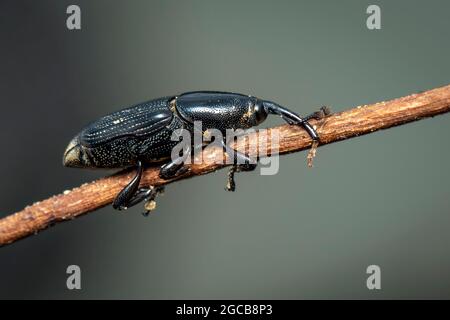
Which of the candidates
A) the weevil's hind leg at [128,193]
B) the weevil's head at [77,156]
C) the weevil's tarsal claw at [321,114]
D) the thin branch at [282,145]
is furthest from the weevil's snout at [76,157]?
the weevil's tarsal claw at [321,114]

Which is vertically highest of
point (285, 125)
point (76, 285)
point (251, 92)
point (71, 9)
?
point (71, 9)

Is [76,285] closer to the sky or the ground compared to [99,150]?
closer to the ground

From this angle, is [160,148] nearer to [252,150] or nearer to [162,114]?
[162,114]

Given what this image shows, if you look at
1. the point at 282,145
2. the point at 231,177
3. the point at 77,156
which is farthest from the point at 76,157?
the point at 282,145

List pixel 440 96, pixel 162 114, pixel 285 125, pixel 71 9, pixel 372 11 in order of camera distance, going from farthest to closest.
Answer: pixel 71 9 → pixel 372 11 → pixel 162 114 → pixel 285 125 → pixel 440 96

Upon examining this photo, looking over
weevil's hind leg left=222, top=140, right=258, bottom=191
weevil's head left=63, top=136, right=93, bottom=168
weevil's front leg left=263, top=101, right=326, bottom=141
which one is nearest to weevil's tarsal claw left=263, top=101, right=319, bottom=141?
weevil's front leg left=263, top=101, right=326, bottom=141

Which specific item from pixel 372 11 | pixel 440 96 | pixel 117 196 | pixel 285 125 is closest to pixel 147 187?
pixel 117 196

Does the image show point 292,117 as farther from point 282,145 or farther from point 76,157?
point 76,157
